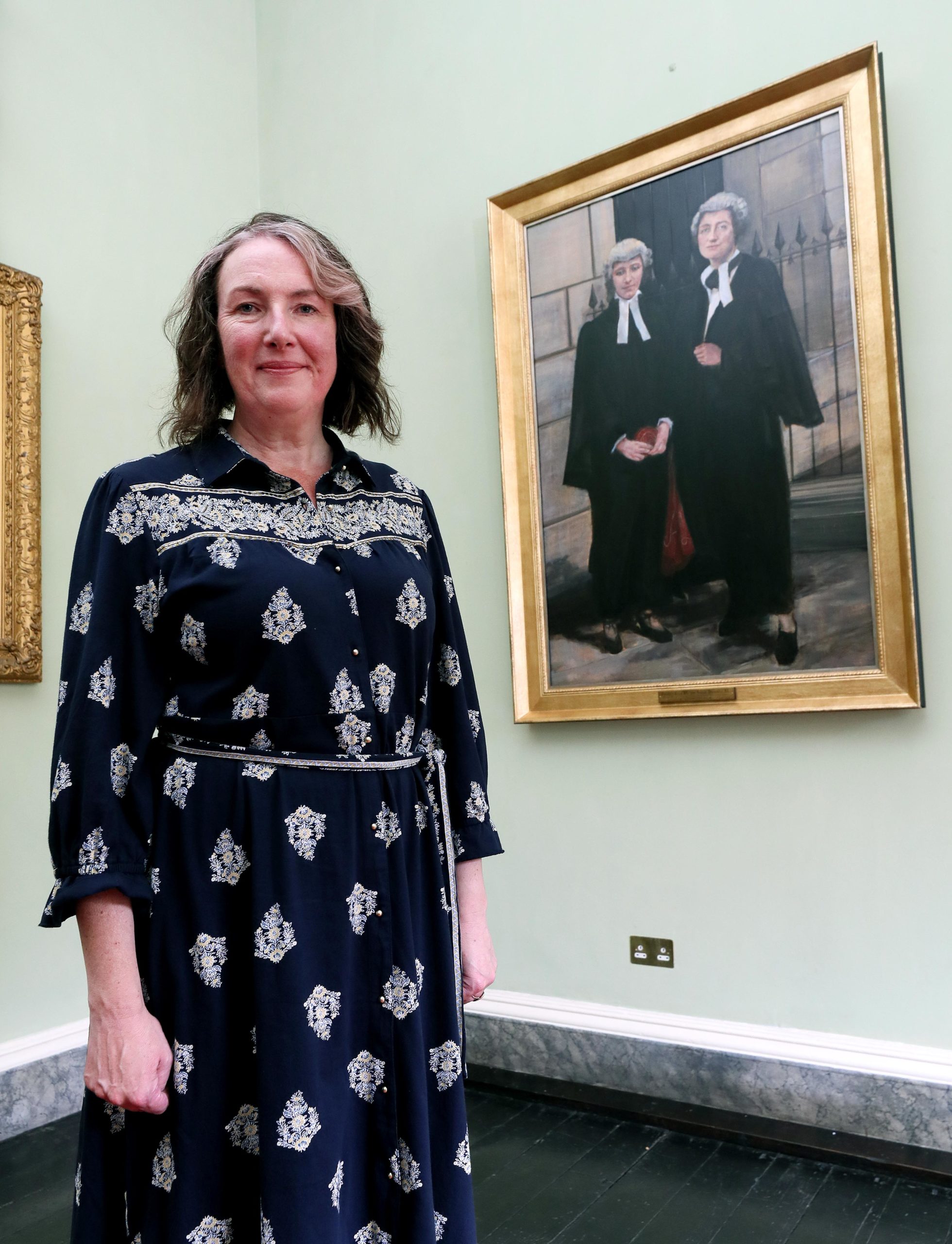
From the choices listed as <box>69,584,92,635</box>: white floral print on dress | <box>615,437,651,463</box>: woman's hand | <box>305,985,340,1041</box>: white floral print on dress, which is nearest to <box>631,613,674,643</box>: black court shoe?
<box>615,437,651,463</box>: woman's hand

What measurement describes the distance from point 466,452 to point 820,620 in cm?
151

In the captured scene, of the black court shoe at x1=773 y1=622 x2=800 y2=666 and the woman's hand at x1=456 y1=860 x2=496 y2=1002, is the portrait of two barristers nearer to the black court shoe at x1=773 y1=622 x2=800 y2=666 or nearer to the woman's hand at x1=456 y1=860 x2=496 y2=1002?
the black court shoe at x1=773 y1=622 x2=800 y2=666

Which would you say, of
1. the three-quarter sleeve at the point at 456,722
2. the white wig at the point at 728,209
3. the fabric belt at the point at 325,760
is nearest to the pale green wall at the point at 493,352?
the white wig at the point at 728,209

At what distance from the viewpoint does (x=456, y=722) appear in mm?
1721

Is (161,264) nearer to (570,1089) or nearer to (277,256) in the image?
(277,256)

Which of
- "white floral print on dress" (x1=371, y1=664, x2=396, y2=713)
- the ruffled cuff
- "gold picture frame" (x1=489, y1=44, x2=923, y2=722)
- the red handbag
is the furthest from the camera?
the red handbag

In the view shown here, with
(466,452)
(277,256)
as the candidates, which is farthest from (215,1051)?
(466,452)

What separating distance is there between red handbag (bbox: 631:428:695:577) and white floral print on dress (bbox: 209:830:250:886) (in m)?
2.24

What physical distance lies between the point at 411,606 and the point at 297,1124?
72cm

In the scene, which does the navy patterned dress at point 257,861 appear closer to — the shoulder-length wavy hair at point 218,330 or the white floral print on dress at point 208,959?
the white floral print on dress at point 208,959

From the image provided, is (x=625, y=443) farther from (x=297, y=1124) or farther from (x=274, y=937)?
(x=297, y=1124)

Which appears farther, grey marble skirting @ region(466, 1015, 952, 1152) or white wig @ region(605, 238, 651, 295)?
white wig @ region(605, 238, 651, 295)

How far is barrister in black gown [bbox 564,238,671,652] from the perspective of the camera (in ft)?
11.2

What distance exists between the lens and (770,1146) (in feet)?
9.71
